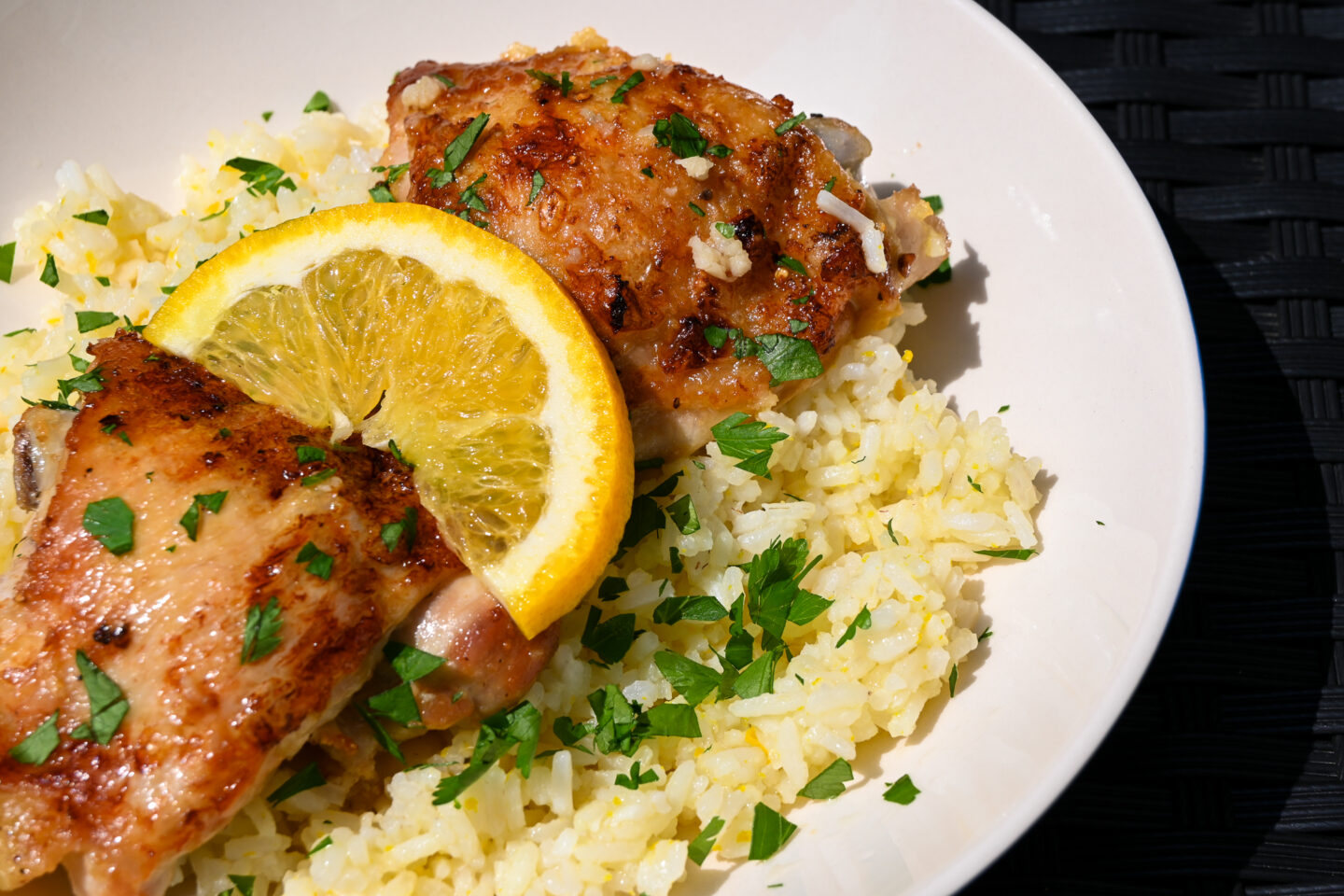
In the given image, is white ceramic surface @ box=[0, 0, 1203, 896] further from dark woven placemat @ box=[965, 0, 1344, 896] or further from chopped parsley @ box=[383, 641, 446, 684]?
chopped parsley @ box=[383, 641, 446, 684]

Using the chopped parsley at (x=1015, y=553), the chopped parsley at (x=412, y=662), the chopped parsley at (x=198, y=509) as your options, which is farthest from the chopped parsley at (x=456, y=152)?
the chopped parsley at (x=1015, y=553)

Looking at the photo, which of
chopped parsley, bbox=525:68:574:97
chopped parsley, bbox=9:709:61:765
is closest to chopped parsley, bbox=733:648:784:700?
chopped parsley, bbox=9:709:61:765

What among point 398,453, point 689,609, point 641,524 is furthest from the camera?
point 641,524

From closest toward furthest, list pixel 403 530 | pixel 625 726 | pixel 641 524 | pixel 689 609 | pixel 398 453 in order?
pixel 403 530 → pixel 398 453 → pixel 625 726 → pixel 689 609 → pixel 641 524

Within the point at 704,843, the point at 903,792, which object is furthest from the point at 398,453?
the point at 903,792

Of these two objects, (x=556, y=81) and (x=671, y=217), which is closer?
(x=671, y=217)

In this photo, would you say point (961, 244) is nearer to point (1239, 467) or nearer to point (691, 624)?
point (1239, 467)

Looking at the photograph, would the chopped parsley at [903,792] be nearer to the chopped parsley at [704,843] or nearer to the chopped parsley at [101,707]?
the chopped parsley at [704,843]
